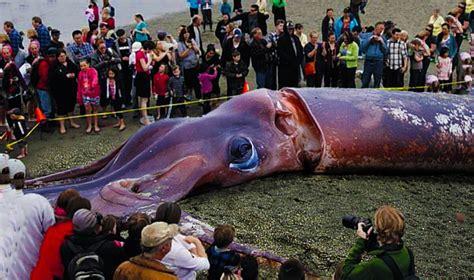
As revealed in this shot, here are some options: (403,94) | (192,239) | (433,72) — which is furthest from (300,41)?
(192,239)

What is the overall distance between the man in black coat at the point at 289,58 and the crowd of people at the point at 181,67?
2 cm

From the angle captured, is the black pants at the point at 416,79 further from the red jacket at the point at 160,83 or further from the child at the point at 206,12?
the child at the point at 206,12

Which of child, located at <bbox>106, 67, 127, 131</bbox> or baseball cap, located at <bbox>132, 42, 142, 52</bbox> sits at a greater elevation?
baseball cap, located at <bbox>132, 42, 142, 52</bbox>

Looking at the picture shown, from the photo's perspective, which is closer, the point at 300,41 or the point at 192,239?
the point at 192,239

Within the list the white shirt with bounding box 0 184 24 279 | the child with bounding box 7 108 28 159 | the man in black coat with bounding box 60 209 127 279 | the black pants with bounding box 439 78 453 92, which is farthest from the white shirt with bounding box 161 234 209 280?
the black pants with bounding box 439 78 453 92

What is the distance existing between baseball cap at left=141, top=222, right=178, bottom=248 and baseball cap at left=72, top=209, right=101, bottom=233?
0.70 metres

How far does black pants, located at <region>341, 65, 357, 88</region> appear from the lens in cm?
1756

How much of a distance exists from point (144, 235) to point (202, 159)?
3.89 m

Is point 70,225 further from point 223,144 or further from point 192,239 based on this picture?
point 223,144

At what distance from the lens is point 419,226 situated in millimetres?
9672

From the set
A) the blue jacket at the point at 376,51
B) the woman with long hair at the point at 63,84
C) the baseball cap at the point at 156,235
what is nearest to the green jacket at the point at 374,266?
the baseball cap at the point at 156,235

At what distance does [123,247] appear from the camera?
690 cm

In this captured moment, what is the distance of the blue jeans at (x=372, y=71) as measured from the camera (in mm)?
17406

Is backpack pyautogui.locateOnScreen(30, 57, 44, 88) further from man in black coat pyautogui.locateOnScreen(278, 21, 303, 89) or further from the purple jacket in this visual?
man in black coat pyautogui.locateOnScreen(278, 21, 303, 89)
